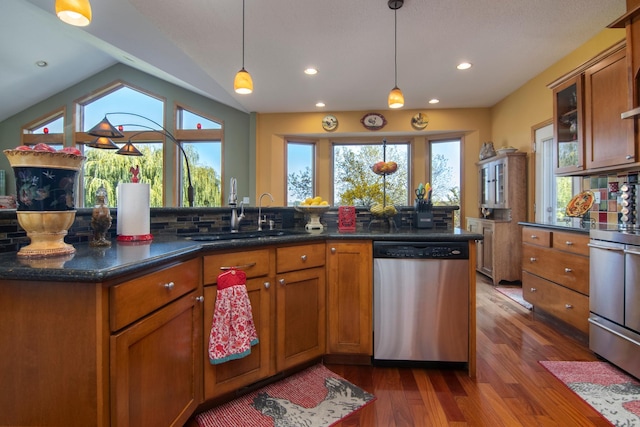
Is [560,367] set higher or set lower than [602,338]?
lower

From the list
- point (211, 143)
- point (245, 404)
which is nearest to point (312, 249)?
point (245, 404)

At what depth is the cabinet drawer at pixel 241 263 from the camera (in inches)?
59.7

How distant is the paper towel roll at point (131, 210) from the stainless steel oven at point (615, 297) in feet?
9.11

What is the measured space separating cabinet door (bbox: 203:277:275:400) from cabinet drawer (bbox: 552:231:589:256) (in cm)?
228

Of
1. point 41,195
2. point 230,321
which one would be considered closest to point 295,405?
point 230,321

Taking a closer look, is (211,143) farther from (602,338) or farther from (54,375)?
(602,338)

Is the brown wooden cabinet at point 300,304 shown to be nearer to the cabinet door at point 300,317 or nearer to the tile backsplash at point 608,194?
the cabinet door at point 300,317

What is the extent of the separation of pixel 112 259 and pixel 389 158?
210 inches

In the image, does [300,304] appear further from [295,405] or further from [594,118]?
[594,118]

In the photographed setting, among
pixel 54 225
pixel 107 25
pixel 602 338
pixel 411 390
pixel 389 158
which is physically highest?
pixel 107 25

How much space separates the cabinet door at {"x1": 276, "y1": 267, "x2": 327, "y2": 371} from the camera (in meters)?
1.79

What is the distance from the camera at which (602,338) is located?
211 centimetres

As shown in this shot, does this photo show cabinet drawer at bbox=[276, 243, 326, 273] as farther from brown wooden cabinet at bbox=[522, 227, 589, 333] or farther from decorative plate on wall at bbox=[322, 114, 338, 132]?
decorative plate on wall at bbox=[322, 114, 338, 132]

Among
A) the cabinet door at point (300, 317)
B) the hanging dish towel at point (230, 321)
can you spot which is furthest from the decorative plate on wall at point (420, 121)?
the hanging dish towel at point (230, 321)
